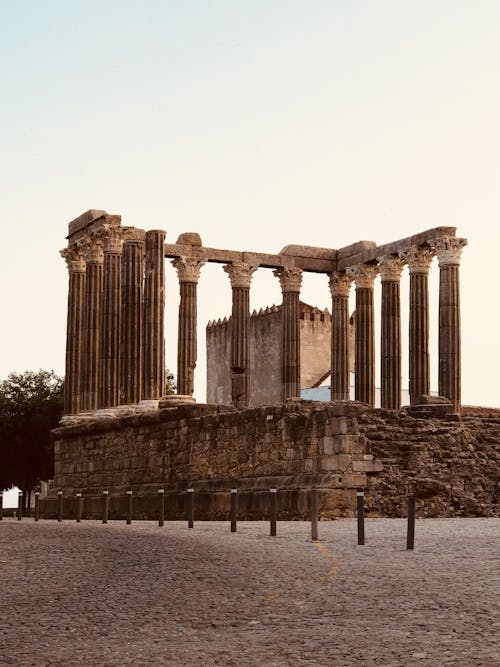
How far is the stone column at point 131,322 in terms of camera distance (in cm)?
3519

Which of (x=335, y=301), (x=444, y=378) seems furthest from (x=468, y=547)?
(x=335, y=301)

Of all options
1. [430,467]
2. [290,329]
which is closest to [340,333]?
[290,329]

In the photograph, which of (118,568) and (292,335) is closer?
(118,568)

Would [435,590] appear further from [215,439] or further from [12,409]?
[12,409]

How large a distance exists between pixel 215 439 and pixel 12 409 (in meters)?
32.2

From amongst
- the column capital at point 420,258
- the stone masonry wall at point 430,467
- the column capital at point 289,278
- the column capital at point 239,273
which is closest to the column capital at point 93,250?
the column capital at point 239,273

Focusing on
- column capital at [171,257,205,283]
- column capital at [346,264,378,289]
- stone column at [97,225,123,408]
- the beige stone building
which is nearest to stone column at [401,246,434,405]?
column capital at [346,264,378,289]

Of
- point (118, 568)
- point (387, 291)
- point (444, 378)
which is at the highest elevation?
point (387, 291)

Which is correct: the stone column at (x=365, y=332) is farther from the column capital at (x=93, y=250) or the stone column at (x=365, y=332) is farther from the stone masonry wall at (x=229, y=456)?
the stone masonry wall at (x=229, y=456)

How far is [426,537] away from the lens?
1673cm

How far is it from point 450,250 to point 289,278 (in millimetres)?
6900

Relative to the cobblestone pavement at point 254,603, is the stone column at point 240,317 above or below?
above

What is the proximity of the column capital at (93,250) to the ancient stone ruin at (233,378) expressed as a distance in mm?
42

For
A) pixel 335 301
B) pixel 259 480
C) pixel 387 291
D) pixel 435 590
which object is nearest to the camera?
pixel 435 590
